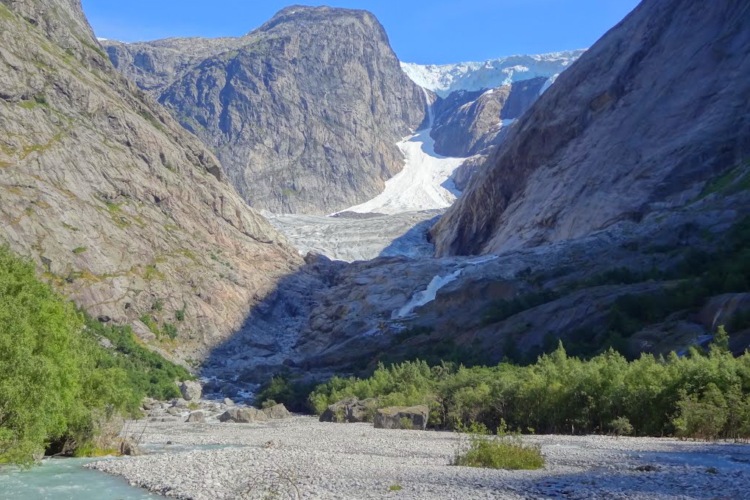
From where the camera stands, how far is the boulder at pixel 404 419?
4731 cm

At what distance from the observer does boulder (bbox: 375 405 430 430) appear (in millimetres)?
47312

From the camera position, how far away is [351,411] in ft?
188

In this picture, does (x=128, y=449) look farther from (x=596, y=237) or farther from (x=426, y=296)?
(x=426, y=296)

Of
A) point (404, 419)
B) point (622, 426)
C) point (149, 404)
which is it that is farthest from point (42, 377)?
point (149, 404)

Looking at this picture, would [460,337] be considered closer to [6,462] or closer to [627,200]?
[627,200]

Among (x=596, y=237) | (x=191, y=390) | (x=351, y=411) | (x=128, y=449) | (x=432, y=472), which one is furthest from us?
(x=596, y=237)

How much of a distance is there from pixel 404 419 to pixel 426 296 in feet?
182

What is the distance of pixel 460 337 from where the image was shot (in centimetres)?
7575

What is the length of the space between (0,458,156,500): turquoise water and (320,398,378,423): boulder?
30.0m

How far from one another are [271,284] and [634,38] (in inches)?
2727

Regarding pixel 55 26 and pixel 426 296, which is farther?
pixel 55 26

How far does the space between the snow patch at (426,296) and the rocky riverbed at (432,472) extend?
200 feet

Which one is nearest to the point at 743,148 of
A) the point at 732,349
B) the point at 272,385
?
the point at 732,349

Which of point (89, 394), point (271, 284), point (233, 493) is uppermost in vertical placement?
point (271, 284)
